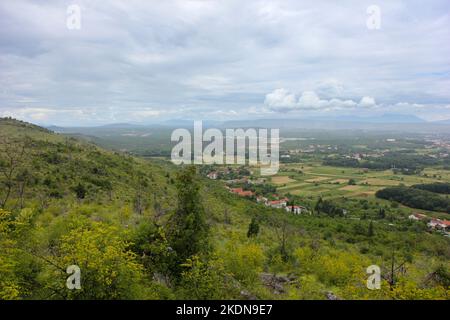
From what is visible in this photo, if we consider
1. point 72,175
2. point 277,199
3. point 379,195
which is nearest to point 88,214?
point 72,175

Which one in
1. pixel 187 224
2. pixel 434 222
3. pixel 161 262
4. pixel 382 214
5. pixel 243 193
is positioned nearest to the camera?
pixel 161 262

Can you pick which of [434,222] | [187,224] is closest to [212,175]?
[434,222]

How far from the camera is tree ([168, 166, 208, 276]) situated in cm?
1134

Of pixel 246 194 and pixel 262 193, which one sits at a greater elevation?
pixel 246 194

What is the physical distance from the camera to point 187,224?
11680 mm

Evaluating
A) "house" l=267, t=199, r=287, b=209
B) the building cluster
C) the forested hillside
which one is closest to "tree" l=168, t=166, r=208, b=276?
the forested hillside

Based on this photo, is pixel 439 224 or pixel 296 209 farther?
pixel 296 209

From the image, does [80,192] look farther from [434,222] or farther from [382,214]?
[434,222]

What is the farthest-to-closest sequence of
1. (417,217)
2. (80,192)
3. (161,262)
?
(417,217)
(80,192)
(161,262)

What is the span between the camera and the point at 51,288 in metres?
8.23

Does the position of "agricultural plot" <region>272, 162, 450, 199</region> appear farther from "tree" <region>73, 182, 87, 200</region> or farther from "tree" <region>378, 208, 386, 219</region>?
"tree" <region>73, 182, 87, 200</region>
